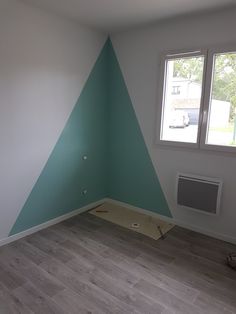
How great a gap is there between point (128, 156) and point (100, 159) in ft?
1.45

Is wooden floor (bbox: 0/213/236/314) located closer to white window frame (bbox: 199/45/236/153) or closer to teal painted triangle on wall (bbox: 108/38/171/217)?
teal painted triangle on wall (bbox: 108/38/171/217)

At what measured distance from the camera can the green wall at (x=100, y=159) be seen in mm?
3072

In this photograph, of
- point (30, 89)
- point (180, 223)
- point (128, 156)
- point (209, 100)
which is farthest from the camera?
point (128, 156)

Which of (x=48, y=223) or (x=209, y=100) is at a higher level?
(x=209, y=100)

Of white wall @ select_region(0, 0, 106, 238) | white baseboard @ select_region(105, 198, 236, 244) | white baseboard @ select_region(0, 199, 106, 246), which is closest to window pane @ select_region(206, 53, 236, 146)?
white baseboard @ select_region(105, 198, 236, 244)

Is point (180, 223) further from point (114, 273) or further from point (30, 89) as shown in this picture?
point (30, 89)

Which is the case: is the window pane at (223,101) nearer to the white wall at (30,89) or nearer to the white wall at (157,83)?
the white wall at (157,83)

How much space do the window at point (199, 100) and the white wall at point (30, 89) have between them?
117 centimetres

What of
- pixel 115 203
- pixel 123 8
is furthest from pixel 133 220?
pixel 123 8

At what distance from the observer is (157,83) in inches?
122

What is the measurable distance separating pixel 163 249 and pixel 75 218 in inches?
49.5

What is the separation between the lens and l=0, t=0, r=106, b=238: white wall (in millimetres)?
2443

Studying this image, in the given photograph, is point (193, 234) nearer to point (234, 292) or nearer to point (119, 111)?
point (234, 292)

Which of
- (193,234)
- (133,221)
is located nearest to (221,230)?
(193,234)
